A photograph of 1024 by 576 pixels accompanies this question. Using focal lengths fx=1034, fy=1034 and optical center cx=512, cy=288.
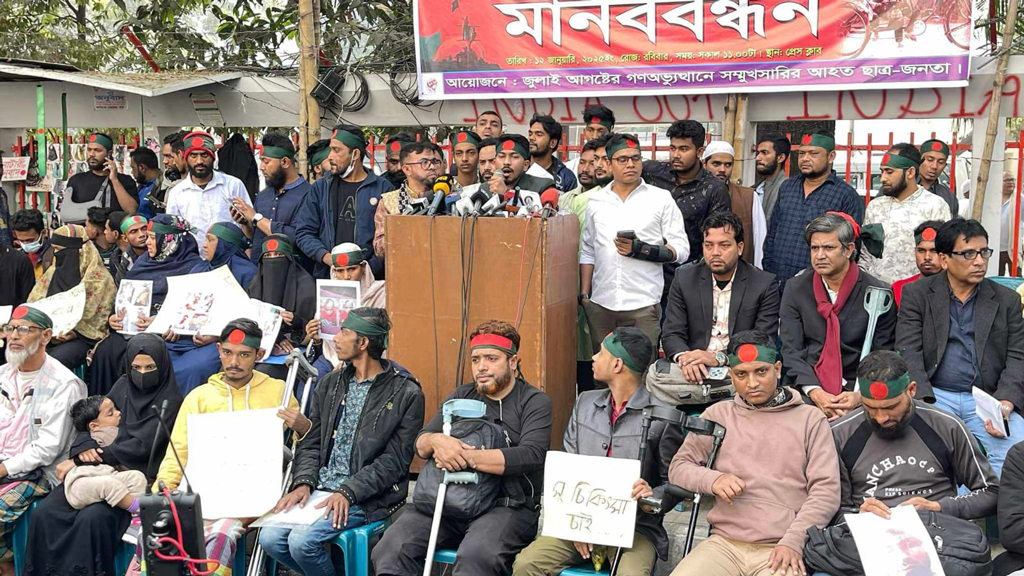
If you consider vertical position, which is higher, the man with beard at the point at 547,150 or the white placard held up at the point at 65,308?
the man with beard at the point at 547,150

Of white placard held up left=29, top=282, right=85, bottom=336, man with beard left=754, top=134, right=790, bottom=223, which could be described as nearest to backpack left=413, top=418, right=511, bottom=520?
man with beard left=754, top=134, right=790, bottom=223

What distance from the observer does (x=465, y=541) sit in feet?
16.6

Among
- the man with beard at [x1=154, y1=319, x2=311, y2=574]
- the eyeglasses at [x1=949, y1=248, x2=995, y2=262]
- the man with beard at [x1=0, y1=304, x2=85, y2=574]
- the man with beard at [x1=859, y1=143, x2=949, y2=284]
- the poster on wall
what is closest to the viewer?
the eyeglasses at [x1=949, y1=248, x2=995, y2=262]

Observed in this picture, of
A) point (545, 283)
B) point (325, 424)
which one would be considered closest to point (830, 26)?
point (545, 283)

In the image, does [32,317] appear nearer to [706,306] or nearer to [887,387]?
[706,306]

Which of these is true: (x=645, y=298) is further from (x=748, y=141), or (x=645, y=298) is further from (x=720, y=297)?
(x=748, y=141)

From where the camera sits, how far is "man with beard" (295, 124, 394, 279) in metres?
7.45

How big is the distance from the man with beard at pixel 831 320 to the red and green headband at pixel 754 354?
81cm

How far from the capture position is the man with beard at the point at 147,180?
361 inches

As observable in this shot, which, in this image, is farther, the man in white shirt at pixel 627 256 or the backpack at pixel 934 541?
the man in white shirt at pixel 627 256

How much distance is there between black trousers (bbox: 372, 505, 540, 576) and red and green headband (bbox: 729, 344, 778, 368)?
4.47 ft

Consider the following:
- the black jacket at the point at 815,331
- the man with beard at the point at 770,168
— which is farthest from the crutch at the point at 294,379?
the man with beard at the point at 770,168

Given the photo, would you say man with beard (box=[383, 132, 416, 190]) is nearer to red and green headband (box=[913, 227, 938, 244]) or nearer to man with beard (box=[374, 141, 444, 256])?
man with beard (box=[374, 141, 444, 256])

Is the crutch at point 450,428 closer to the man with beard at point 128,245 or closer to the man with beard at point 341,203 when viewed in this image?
the man with beard at point 341,203
